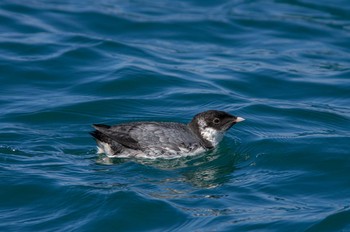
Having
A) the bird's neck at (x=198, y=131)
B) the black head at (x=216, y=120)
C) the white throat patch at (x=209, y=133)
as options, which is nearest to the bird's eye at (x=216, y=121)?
the black head at (x=216, y=120)

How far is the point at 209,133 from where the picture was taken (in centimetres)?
1418

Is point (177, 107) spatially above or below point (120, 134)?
above

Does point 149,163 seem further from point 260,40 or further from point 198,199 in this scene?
point 260,40

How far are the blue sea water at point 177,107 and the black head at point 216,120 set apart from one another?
50cm

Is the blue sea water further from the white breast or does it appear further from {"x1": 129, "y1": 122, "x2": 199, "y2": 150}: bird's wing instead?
{"x1": 129, "y1": 122, "x2": 199, "y2": 150}: bird's wing

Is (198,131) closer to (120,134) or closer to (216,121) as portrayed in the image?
(216,121)

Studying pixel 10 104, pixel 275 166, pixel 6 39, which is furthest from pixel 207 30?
pixel 275 166

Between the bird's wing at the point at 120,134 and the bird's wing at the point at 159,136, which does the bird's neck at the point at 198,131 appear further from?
the bird's wing at the point at 120,134

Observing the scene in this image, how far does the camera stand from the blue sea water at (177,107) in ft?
38.8

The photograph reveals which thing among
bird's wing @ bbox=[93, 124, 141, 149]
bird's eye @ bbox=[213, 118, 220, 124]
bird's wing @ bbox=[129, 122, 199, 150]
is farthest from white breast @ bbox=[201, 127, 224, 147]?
bird's wing @ bbox=[93, 124, 141, 149]

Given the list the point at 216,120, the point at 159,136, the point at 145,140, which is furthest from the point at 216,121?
the point at 145,140

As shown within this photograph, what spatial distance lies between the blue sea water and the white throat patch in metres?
0.22

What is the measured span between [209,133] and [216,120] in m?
0.26

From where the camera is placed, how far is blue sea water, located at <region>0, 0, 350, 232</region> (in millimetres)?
11820
